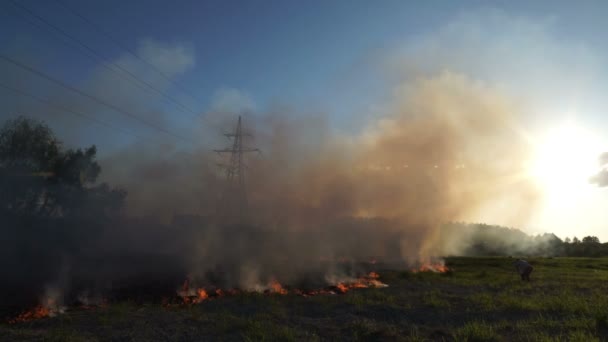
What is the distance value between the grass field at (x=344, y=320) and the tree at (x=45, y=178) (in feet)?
156

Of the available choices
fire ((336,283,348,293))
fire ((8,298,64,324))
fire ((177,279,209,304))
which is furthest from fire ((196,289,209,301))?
fire ((336,283,348,293))

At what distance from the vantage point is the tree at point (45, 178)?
59.4 m

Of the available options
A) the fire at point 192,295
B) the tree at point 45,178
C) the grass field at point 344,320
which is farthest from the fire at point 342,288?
the tree at point 45,178

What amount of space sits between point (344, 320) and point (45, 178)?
6456 cm

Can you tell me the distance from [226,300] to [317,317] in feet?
24.2

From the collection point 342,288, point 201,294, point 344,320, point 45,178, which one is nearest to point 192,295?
point 201,294

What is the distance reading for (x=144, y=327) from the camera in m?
18.2

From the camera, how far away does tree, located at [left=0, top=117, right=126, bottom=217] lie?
5938 cm

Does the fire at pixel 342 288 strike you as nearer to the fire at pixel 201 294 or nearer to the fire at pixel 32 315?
the fire at pixel 201 294

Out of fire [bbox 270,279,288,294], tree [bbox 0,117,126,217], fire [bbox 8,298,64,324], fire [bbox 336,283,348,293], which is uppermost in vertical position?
tree [bbox 0,117,126,217]

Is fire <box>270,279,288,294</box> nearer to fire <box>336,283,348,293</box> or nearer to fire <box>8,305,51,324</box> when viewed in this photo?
fire <box>336,283,348,293</box>

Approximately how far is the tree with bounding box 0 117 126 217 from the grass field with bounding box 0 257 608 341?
47518 mm

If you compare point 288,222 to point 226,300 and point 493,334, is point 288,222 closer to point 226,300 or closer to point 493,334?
point 226,300

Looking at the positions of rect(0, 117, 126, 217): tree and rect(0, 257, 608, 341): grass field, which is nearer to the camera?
rect(0, 257, 608, 341): grass field
